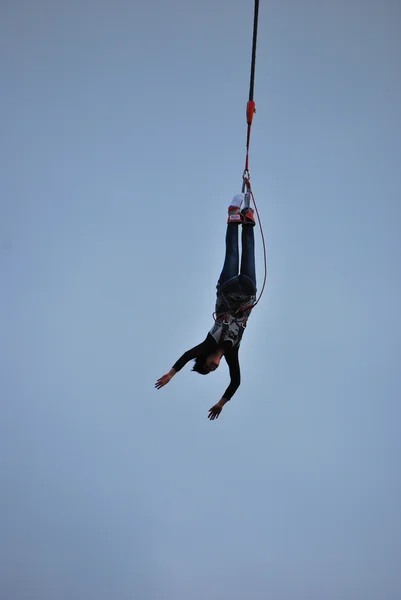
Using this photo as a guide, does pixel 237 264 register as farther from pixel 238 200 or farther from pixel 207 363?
pixel 207 363

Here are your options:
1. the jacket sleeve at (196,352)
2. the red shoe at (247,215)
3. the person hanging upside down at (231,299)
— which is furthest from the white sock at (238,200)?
the jacket sleeve at (196,352)

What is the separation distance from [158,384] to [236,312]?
159cm

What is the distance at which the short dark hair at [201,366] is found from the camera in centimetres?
957

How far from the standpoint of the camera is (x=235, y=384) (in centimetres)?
1018

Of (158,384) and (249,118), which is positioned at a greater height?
(249,118)

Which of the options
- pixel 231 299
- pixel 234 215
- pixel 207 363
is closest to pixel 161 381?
pixel 207 363

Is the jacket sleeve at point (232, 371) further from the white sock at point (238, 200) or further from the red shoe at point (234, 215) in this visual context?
the white sock at point (238, 200)

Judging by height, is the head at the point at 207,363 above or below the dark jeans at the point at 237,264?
below

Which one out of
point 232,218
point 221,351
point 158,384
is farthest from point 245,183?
point 158,384

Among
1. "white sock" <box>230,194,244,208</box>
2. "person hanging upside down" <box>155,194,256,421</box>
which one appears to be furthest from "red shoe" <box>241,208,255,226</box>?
"white sock" <box>230,194,244,208</box>

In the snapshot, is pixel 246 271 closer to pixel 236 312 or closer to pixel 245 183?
pixel 236 312

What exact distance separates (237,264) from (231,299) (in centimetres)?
51

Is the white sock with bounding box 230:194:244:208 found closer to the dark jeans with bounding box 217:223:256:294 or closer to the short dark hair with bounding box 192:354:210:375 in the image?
the dark jeans with bounding box 217:223:256:294

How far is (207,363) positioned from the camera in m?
9.48
